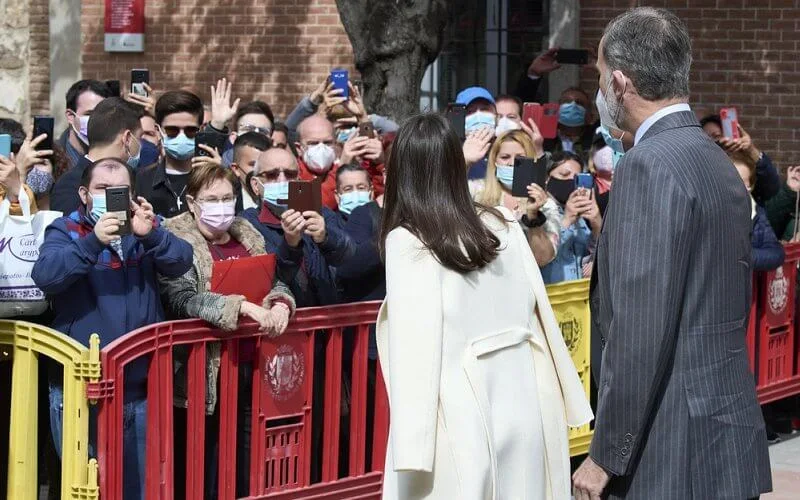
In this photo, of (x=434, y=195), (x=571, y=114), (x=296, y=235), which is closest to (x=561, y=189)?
(x=571, y=114)

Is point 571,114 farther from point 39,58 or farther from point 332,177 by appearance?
point 39,58

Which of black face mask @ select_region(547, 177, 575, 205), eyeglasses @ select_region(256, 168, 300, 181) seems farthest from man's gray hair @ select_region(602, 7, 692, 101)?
black face mask @ select_region(547, 177, 575, 205)

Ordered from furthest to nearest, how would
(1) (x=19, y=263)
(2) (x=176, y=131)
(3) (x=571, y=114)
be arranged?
1. (3) (x=571, y=114)
2. (2) (x=176, y=131)
3. (1) (x=19, y=263)

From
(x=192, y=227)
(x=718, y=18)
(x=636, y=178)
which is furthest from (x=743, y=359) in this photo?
(x=718, y=18)

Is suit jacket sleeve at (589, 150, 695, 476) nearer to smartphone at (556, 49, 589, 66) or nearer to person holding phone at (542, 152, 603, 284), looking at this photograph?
person holding phone at (542, 152, 603, 284)

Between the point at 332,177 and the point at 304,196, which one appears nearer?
the point at 304,196

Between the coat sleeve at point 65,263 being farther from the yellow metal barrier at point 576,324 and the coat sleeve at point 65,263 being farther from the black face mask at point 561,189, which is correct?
the black face mask at point 561,189

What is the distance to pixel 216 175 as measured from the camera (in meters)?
6.13

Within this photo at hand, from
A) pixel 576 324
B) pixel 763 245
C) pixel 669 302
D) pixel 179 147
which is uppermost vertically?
pixel 179 147

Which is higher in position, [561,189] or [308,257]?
[561,189]

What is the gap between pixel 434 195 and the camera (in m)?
4.19

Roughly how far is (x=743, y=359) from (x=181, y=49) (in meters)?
11.8

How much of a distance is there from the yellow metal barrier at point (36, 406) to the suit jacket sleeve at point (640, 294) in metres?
2.40

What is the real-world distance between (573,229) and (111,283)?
9.61ft
